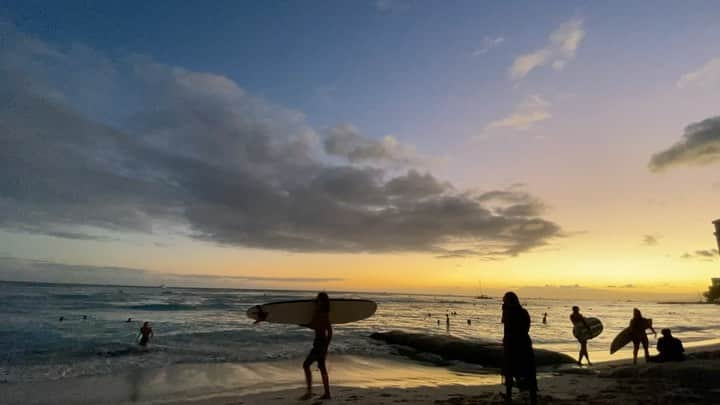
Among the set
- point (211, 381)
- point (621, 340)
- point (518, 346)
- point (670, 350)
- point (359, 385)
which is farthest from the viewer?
point (621, 340)

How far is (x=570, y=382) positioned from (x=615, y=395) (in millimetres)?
2436

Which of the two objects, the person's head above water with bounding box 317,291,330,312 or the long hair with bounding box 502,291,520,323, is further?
the person's head above water with bounding box 317,291,330,312

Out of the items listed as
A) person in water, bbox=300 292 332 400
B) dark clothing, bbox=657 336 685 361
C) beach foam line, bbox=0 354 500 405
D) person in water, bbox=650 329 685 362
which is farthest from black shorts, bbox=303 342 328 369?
dark clothing, bbox=657 336 685 361

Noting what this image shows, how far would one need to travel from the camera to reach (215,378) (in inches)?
536

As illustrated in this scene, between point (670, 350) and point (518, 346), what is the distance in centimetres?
909

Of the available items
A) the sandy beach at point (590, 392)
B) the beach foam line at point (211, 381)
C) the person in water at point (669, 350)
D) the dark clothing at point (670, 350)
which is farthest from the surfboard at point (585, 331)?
the sandy beach at point (590, 392)

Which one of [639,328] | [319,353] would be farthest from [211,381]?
[639,328]

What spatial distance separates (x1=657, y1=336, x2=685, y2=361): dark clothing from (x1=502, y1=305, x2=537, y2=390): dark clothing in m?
8.55

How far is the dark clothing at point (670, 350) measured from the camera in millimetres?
12773

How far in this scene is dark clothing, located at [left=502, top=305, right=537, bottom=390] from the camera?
24.5 ft

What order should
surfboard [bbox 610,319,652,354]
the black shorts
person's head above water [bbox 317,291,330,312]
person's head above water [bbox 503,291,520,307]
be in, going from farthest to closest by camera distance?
surfboard [bbox 610,319,652,354]
person's head above water [bbox 317,291,330,312]
the black shorts
person's head above water [bbox 503,291,520,307]

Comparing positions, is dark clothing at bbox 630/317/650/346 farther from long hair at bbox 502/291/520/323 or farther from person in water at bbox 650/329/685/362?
long hair at bbox 502/291/520/323

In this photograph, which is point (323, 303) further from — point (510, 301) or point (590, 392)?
point (590, 392)

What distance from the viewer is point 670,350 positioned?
508 inches
